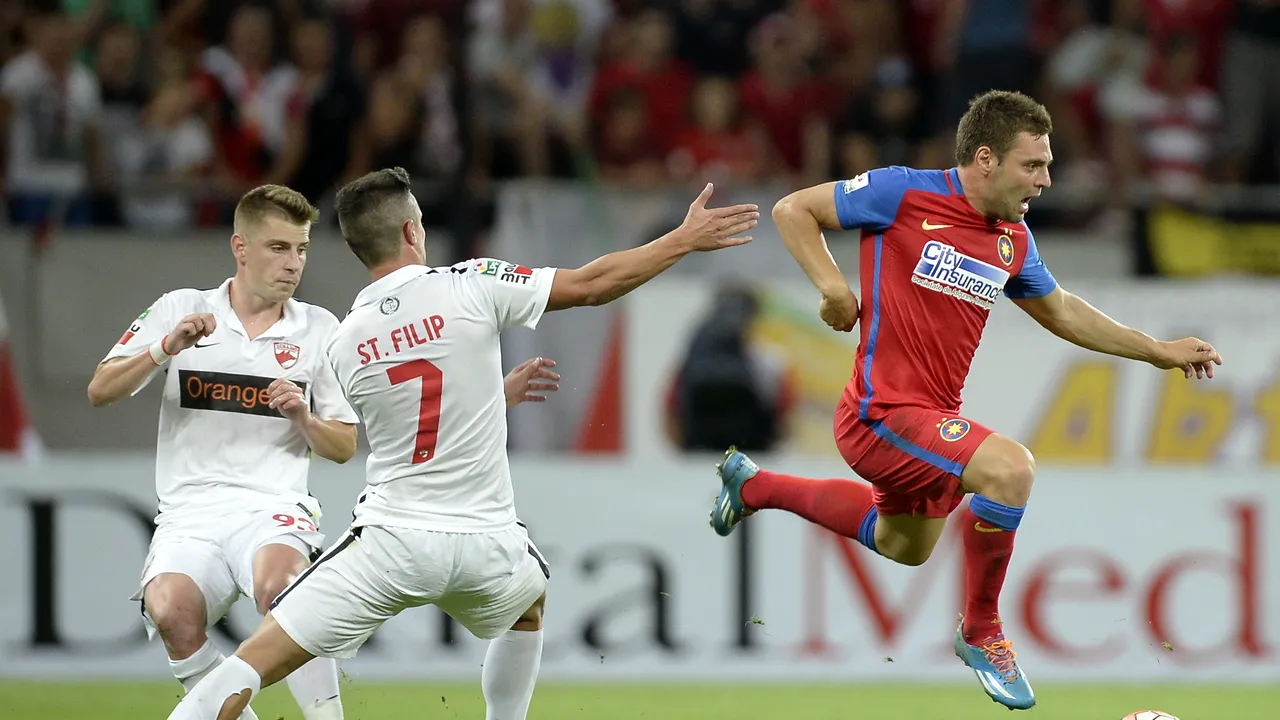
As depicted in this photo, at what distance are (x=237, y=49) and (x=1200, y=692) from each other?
770 cm

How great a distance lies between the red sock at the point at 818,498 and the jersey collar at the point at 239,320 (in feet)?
6.67

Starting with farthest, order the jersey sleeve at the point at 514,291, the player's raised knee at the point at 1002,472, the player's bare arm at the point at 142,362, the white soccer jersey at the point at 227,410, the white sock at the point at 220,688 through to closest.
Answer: the white soccer jersey at the point at 227,410
the player's raised knee at the point at 1002,472
the player's bare arm at the point at 142,362
the jersey sleeve at the point at 514,291
the white sock at the point at 220,688

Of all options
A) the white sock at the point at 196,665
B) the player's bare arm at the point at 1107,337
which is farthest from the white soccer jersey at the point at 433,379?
the player's bare arm at the point at 1107,337

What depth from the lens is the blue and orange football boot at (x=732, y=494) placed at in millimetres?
7105

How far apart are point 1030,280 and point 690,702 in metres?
3.75

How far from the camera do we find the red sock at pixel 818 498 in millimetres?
6805

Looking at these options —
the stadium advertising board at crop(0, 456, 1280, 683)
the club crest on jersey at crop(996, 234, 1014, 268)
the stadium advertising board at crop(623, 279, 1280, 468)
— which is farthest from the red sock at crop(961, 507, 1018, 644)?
the stadium advertising board at crop(623, 279, 1280, 468)

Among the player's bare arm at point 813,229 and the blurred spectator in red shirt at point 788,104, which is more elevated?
the blurred spectator in red shirt at point 788,104

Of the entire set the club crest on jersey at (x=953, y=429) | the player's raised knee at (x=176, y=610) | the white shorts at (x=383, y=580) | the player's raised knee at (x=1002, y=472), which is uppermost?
the club crest on jersey at (x=953, y=429)

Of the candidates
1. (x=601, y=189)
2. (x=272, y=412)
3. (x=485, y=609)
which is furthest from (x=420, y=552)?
(x=601, y=189)

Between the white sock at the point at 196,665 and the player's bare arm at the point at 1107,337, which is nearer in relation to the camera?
the white sock at the point at 196,665

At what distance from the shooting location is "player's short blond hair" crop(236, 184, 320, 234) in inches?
248

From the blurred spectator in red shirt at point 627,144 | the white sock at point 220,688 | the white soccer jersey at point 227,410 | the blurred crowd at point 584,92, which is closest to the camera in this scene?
the white sock at point 220,688

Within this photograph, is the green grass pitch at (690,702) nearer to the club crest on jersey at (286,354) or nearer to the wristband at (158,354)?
the club crest on jersey at (286,354)
